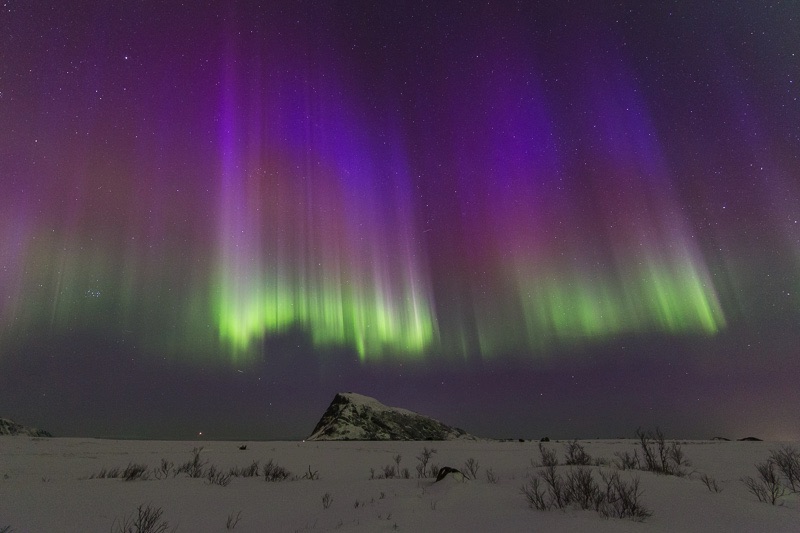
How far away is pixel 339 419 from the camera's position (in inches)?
2571

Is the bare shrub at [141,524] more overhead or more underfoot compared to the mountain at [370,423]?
more overhead

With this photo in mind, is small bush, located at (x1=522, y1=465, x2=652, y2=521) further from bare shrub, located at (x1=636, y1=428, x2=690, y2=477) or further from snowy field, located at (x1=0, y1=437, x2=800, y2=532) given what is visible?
bare shrub, located at (x1=636, y1=428, x2=690, y2=477)

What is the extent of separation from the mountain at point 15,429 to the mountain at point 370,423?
138 ft

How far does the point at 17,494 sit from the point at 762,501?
14.9m

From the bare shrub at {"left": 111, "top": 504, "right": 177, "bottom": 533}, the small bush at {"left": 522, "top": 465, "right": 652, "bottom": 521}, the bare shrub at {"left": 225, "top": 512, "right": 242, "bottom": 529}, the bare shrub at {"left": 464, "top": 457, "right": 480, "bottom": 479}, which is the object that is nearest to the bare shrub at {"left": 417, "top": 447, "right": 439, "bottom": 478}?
the bare shrub at {"left": 464, "top": 457, "right": 480, "bottom": 479}

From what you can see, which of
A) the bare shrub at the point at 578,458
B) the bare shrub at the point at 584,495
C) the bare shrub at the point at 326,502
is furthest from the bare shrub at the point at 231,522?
the bare shrub at the point at 578,458

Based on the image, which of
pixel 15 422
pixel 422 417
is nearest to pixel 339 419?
pixel 422 417

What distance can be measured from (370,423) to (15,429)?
55.4 metres

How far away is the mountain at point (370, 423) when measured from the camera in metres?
61.1

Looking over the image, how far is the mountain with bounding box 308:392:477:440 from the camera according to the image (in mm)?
61125

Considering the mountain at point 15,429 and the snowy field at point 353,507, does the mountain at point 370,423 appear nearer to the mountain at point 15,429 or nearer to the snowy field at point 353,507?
the mountain at point 15,429

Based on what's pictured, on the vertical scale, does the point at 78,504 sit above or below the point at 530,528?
above

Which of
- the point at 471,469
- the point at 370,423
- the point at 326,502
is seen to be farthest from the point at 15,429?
the point at 471,469

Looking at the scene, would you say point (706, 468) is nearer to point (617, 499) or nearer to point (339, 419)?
point (617, 499)
